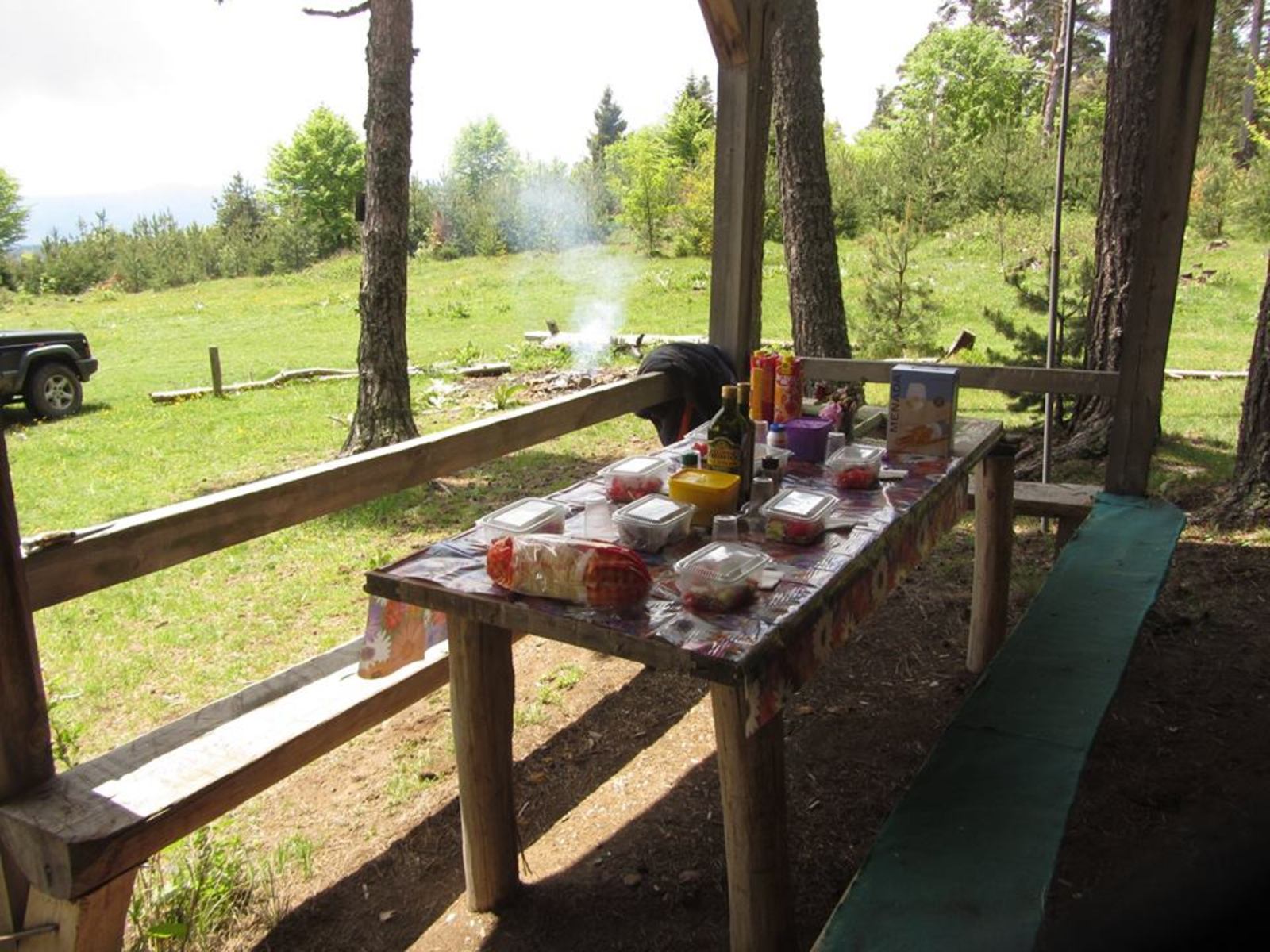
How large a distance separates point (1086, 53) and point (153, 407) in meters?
34.4

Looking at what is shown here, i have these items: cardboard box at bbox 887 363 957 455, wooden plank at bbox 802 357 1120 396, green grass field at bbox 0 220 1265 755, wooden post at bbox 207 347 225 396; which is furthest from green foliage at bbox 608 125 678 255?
cardboard box at bbox 887 363 957 455

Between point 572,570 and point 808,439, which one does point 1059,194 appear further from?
point 572,570

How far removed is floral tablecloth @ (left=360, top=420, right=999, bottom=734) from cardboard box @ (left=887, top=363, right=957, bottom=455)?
0.05 m

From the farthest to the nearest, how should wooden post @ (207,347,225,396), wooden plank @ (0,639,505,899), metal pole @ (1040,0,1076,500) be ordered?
wooden post @ (207,347,225,396) < metal pole @ (1040,0,1076,500) < wooden plank @ (0,639,505,899)

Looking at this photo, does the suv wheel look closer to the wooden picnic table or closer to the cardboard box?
the wooden picnic table

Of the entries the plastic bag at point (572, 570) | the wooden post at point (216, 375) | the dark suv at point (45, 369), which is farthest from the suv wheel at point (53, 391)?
the plastic bag at point (572, 570)

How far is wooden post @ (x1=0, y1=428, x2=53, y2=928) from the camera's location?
1718 millimetres

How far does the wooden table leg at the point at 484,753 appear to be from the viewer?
2234 millimetres

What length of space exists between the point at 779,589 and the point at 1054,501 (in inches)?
88.8

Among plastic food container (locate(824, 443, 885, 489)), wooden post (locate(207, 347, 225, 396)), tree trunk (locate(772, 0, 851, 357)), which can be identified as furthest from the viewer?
wooden post (locate(207, 347, 225, 396))

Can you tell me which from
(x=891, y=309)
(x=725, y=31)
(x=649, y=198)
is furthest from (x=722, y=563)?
(x=649, y=198)

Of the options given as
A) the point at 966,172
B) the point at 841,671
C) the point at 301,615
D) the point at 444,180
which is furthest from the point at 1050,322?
the point at 444,180

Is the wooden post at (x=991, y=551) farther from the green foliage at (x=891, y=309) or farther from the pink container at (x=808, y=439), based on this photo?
the green foliage at (x=891, y=309)

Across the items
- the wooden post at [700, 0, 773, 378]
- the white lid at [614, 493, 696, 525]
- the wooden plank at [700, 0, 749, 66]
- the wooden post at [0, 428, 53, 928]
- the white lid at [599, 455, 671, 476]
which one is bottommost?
the wooden post at [0, 428, 53, 928]
